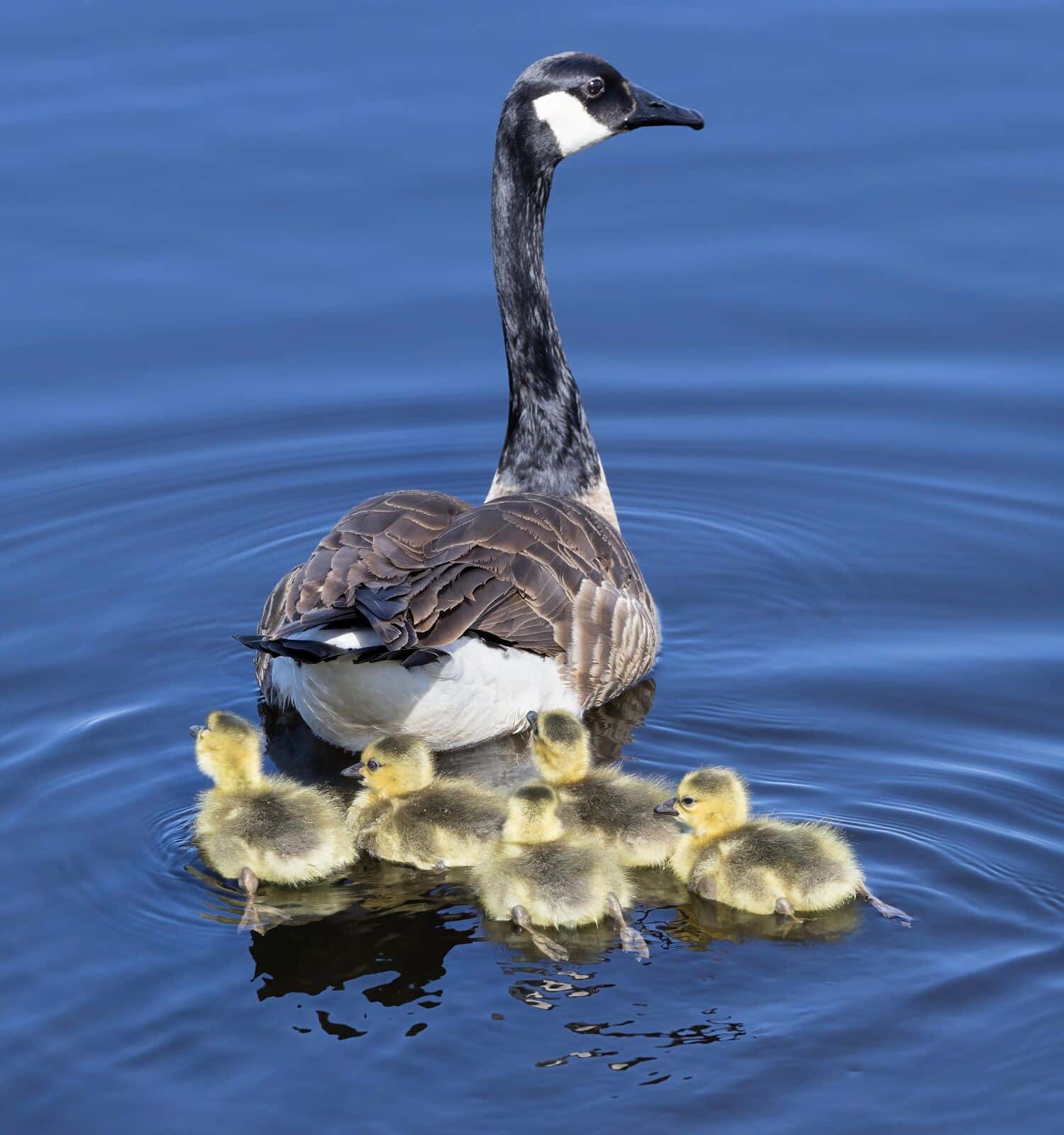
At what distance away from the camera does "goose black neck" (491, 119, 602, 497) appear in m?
9.09

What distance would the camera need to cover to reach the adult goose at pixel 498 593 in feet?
23.0

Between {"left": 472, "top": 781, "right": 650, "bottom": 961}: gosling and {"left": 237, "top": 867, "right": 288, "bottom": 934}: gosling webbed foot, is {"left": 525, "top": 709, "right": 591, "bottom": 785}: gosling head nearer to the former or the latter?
{"left": 472, "top": 781, "right": 650, "bottom": 961}: gosling

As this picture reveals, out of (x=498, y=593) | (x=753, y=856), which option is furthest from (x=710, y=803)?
(x=498, y=593)

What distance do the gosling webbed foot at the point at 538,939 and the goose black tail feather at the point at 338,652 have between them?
1.04 meters

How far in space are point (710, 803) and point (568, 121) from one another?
417cm

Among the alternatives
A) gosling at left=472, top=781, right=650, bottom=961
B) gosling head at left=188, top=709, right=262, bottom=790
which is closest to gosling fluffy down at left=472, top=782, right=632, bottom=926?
gosling at left=472, top=781, right=650, bottom=961

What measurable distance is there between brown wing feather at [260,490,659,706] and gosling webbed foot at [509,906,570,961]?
3.42 feet

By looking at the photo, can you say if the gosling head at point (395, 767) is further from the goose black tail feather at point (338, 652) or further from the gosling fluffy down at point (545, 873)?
the gosling fluffy down at point (545, 873)

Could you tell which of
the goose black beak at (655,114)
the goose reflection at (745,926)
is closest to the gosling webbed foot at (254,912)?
the goose reflection at (745,926)

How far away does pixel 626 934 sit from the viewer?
20.2ft

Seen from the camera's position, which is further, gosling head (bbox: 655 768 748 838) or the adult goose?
the adult goose

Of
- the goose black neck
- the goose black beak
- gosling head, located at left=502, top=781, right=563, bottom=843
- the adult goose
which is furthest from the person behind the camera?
the goose black beak

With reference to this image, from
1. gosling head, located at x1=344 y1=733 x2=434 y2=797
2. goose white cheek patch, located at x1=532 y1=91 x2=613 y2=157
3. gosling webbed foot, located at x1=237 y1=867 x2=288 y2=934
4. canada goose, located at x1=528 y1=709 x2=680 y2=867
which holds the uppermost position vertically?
goose white cheek patch, located at x1=532 y1=91 x2=613 y2=157

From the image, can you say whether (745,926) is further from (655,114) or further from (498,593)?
(655,114)
